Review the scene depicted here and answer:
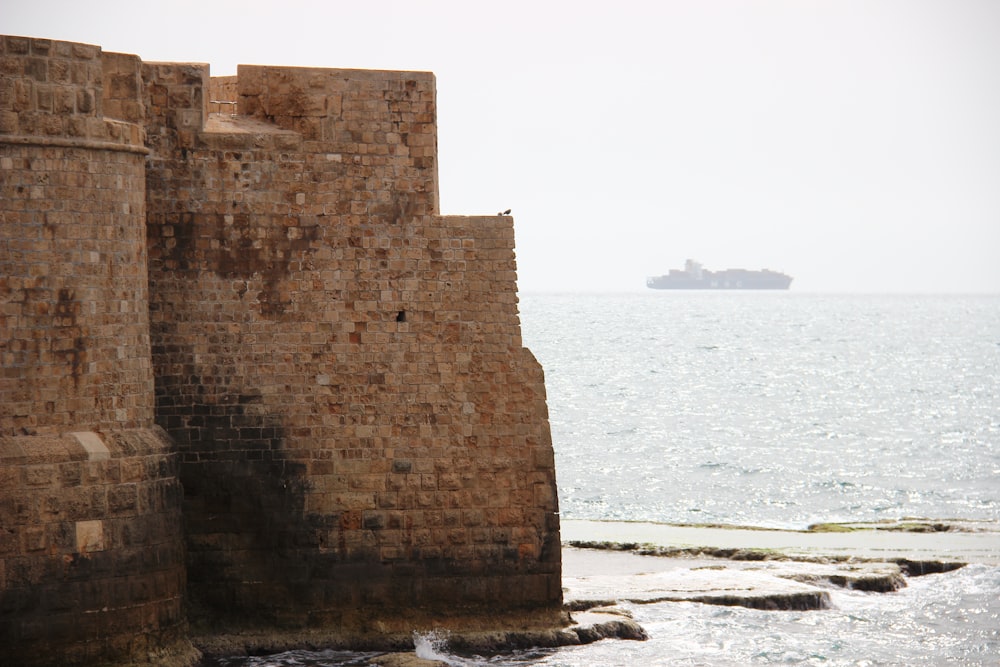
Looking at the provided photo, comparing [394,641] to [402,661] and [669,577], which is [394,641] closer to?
[402,661]

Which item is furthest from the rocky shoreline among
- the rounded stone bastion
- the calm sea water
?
the calm sea water

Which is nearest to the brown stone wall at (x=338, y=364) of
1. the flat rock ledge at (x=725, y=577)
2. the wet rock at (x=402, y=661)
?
the wet rock at (x=402, y=661)

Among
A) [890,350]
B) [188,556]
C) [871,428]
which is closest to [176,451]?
[188,556]

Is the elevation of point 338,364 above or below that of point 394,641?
above

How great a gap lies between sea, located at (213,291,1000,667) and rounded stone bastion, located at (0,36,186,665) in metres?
1.57

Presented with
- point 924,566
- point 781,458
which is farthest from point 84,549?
point 781,458

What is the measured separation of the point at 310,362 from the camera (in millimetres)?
15562

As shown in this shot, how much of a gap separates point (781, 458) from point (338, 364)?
28.9 metres

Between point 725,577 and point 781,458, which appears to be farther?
point 781,458

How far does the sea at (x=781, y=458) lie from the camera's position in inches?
677

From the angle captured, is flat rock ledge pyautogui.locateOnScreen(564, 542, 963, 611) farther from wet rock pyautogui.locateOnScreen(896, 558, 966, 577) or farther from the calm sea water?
the calm sea water

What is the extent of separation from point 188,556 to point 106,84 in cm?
438

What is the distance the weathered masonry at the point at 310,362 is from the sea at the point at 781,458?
86 cm

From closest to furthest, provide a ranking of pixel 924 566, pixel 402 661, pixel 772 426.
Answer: pixel 402 661, pixel 924 566, pixel 772 426
